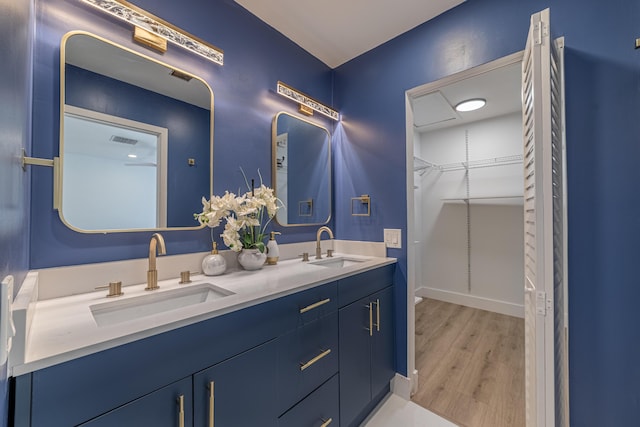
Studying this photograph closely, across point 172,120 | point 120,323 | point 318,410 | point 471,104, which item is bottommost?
point 318,410

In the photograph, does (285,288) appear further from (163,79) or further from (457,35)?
(457,35)

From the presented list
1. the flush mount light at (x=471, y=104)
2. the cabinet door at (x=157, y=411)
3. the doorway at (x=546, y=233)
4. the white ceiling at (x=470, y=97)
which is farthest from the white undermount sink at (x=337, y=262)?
the flush mount light at (x=471, y=104)

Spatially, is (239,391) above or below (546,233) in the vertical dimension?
below

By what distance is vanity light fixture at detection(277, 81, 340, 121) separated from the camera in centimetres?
185

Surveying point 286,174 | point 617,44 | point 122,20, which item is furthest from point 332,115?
point 617,44

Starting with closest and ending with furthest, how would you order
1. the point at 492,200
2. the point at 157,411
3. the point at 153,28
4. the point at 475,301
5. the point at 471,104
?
1. the point at 157,411
2. the point at 153,28
3. the point at 471,104
4. the point at 492,200
5. the point at 475,301

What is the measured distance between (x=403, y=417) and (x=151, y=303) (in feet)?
5.27

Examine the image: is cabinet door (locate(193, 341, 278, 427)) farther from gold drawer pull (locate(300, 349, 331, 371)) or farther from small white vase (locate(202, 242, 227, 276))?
small white vase (locate(202, 242, 227, 276))

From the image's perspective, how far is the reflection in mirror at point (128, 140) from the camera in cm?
107

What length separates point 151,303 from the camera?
3.48 feet

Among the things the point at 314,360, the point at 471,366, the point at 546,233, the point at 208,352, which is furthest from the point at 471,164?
the point at 208,352

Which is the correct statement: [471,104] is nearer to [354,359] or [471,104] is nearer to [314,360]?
[354,359]

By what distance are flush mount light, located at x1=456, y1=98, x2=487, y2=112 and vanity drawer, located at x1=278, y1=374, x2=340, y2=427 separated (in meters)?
2.86

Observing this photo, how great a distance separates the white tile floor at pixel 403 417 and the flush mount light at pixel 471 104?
280cm
